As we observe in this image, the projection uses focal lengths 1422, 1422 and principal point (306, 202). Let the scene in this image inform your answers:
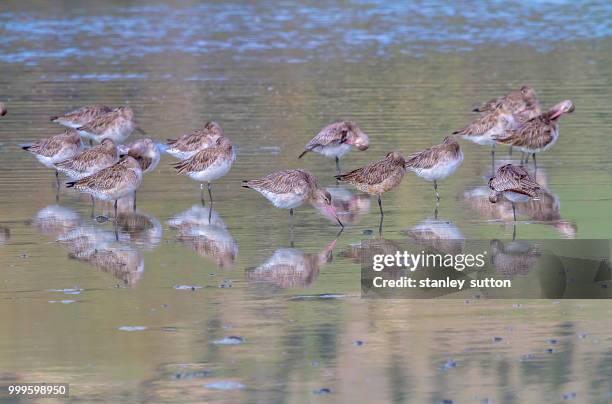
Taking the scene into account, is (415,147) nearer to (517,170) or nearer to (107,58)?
(517,170)

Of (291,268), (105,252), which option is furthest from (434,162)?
(105,252)

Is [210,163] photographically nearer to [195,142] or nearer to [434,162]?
[195,142]

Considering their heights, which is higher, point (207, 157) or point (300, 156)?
point (300, 156)

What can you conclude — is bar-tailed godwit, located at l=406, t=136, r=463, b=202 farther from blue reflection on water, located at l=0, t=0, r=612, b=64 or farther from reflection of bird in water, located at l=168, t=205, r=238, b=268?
blue reflection on water, located at l=0, t=0, r=612, b=64

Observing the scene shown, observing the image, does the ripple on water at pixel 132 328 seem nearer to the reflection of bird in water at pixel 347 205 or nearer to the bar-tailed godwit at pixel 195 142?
the reflection of bird in water at pixel 347 205

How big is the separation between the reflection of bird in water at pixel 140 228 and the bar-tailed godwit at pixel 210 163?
1119 mm

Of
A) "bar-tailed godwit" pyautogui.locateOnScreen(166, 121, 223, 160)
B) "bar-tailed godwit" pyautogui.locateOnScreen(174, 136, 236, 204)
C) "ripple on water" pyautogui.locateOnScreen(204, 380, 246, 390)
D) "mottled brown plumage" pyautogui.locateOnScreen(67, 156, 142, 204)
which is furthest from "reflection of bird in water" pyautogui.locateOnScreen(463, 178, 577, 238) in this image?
"ripple on water" pyautogui.locateOnScreen(204, 380, 246, 390)

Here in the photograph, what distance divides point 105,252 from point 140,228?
146cm

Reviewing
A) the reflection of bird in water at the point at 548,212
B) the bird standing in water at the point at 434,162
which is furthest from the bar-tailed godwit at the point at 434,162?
the reflection of bird in water at the point at 548,212

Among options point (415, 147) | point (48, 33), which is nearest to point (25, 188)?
point (415, 147)

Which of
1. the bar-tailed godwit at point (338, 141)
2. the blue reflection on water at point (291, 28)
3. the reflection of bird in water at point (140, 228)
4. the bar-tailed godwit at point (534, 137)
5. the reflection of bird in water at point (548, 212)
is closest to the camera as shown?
the reflection of bird in water at point (140, 228)

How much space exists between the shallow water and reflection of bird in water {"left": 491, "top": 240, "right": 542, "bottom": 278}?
24.8 inches

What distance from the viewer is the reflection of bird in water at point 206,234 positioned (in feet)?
46.9

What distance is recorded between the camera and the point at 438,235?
49.5ft
